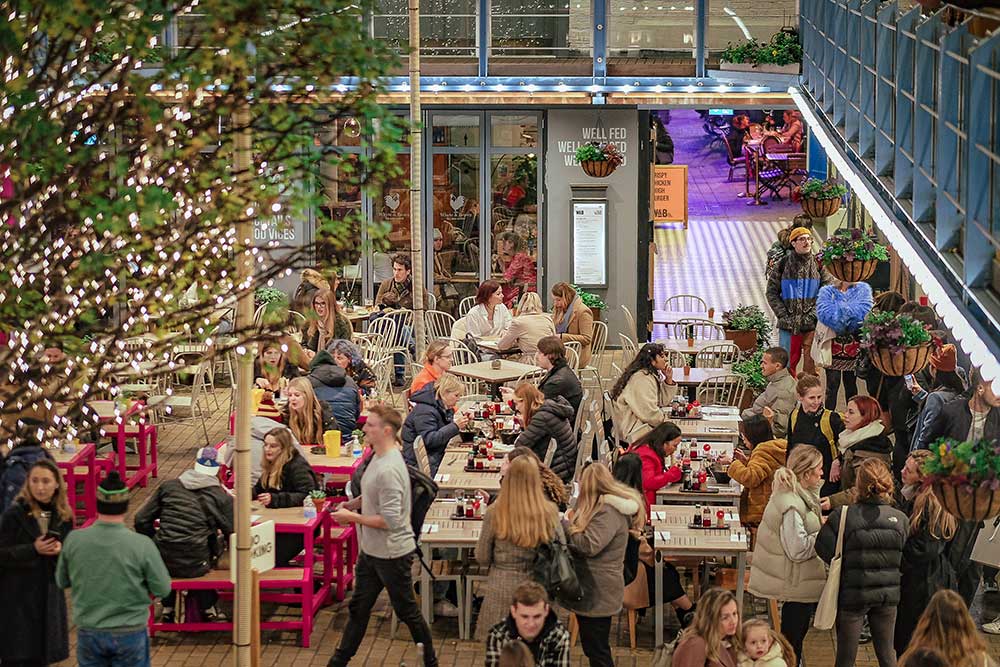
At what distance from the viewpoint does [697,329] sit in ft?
66.4

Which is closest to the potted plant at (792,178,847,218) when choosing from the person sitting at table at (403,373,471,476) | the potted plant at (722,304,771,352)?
the potted plant at (722,304,771,352)

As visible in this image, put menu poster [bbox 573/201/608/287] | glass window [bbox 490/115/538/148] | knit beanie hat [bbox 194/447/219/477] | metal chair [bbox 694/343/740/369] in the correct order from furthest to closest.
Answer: glass window [bbox 490/115/538/148] → menu poster [bbox 573/201/608/287] → metal chair [bbox 694/343/740/369] → knit beanie hat [bbox 194/447/219/477]

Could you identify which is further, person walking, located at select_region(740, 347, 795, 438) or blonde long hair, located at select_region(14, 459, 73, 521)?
person walking, located at select_region(740, 347, 795, 438)

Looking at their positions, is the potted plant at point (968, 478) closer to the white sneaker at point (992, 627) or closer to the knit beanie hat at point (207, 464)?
the white sneaker at point (992, 627)

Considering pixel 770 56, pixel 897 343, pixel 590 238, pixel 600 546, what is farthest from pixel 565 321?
pixel 600 546

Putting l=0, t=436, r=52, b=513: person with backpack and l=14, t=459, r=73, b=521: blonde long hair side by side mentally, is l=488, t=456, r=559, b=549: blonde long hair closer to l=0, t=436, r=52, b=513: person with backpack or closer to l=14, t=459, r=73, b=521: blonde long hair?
l=14, t=459, r=73, b=521: blonde long hair

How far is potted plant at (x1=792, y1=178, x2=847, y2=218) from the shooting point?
53.9ft

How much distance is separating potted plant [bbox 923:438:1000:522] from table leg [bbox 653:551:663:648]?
259 centimetres

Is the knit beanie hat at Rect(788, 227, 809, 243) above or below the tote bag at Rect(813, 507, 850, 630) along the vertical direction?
above

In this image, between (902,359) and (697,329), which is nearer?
(902,359)

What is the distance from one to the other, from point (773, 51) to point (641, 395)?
651 cm

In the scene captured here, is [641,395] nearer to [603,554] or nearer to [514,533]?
[603,554]

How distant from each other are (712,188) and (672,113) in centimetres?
906

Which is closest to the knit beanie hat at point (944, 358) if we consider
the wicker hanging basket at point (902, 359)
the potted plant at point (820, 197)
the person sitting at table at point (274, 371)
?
the wicker hanging basket at point (902, 359)
